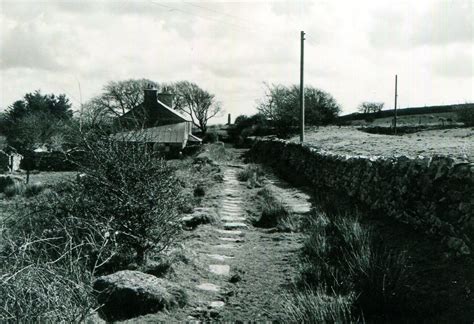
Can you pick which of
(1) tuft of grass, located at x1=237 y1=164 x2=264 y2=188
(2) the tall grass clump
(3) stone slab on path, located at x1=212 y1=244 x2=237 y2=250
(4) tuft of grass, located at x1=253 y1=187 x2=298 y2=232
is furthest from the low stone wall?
(1) tuft of grass, located at x1=237 y1=164 x2=264 y2=188

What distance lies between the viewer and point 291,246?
7.23 meters

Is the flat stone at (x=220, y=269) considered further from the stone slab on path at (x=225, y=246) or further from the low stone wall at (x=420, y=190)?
the low stone wall at (x=420, y=190)

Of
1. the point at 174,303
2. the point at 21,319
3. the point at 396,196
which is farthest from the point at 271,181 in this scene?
the point at 21,319

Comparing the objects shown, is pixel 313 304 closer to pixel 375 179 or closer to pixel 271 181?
pixel 375 179

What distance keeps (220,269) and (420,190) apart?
3317 millimetres

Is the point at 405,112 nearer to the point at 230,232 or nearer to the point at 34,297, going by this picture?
the point at 230,232

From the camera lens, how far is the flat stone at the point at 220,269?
5.94 metres

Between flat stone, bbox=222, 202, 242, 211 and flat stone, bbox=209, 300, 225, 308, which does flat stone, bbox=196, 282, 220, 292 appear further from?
flat stone, bbox=222, 202, 242, 211

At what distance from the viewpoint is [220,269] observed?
6.10 metres

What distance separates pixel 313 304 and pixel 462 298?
148 centimetres

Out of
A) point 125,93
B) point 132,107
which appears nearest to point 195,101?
point 125,93

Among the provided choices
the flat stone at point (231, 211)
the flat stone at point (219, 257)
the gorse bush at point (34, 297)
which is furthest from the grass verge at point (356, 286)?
the flat stone at point (231, 211)

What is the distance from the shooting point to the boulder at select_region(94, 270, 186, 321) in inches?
172

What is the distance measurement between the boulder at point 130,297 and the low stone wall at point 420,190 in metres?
3.51
